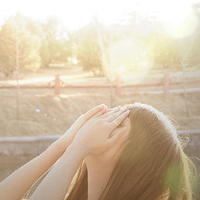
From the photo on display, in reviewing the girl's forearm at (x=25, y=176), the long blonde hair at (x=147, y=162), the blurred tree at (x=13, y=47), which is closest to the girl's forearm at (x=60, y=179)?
the girl's forearm at (x=25, y=176)

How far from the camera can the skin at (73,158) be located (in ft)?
3.29

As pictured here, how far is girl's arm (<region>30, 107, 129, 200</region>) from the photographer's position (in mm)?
993

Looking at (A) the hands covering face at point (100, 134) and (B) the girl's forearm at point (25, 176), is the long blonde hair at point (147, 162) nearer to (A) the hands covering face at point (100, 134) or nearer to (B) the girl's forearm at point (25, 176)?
(A) the hands covering face at point (100, 134)

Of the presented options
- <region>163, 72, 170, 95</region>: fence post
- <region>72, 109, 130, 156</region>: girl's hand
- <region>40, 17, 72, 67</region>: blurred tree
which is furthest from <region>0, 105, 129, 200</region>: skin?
<region>40, 17, 72, 67</region>: blurred tree

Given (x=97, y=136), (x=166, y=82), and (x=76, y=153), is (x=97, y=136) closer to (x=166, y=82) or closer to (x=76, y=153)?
(x=76, y=153)

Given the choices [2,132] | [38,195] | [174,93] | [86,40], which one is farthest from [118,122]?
[86,40]

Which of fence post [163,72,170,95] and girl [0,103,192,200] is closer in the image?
girl [0,103,192,200]

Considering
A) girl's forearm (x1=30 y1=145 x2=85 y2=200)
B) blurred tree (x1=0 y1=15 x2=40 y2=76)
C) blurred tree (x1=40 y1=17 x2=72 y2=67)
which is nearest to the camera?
girl's forearm (x1=30 y1=145 x2=85 y2=200)

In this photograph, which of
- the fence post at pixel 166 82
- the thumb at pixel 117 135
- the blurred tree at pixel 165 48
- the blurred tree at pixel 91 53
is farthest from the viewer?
the blurred tree at pixel 91 53

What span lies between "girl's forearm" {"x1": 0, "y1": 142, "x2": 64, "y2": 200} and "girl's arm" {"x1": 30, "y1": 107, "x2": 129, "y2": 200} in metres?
0.12

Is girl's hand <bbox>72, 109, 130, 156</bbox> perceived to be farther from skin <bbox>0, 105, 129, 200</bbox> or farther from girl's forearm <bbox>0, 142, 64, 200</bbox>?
girl's forearm <bbox>0, 142, 64, 200</bbox>

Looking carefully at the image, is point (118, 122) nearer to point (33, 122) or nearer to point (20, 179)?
point (20, 179)

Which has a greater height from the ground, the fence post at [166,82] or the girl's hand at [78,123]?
the girl's hand at [78,123]

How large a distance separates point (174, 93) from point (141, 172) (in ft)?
40.0
